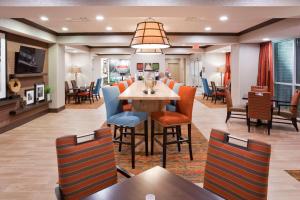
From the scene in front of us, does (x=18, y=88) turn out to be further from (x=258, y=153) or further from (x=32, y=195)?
(x=258, y=153)

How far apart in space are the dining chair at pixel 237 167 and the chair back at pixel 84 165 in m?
0.69

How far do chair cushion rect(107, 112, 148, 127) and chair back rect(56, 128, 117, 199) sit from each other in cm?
174

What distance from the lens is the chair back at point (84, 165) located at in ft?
5.05

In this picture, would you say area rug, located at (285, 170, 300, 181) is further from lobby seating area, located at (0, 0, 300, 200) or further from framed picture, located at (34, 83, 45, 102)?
framed picture, located at (34, 83, 45, 102)

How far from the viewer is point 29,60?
6812 millimetres

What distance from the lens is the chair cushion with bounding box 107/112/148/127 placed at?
3.54m

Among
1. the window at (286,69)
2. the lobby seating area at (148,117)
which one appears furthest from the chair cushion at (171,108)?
the window at (286,69)

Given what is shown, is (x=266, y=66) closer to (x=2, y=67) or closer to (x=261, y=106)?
(x=261, y=106)

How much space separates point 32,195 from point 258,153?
8.18 ft

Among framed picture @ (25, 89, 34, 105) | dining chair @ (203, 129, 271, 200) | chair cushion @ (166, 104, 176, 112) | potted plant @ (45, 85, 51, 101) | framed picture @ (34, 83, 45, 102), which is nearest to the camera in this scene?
dining chair @ (203, 129, 271, 200)

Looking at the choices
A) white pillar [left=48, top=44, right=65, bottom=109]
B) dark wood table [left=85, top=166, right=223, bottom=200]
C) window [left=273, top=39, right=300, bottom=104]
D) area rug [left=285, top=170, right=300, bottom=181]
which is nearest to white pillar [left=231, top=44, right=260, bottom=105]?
window [left=273, top=39, right=300, bottom=104]

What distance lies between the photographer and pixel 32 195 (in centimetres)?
279

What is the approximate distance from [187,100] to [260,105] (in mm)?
2598

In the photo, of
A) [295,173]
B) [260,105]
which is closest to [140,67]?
[260,105]
